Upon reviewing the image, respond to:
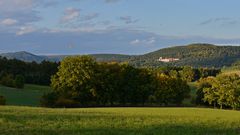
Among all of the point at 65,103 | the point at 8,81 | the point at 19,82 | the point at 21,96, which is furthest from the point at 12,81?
the point at 65,103

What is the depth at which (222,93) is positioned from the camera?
120 metres

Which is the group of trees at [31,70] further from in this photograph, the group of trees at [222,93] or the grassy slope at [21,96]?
the group of trees at [222,93]

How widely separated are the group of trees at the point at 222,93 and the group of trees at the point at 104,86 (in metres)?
8.68

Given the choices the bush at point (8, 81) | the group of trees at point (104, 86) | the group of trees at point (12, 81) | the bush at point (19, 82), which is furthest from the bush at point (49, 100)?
the bush at point (8, 81)

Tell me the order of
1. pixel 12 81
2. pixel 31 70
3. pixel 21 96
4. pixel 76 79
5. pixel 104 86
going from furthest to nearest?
pixel 31 70 < pixel 12 81 < pixel 21 96 < pixel 104 86 < pixel 76 79

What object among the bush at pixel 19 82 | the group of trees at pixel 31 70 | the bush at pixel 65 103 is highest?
the group of trees at pixel 31 70

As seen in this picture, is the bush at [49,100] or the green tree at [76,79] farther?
the green tree at [76,79]

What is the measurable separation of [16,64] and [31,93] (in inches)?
1538

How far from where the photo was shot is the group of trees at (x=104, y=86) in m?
100

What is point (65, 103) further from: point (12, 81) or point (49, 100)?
point (12, 81)

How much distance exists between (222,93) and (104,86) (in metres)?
35.1

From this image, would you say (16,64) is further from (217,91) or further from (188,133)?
(188,133)

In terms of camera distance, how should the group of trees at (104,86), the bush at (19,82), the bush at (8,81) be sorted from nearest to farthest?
the group of trees at (104,86), the bush at (19,82), the bush at (8,81)

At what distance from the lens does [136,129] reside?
2770 centimetres
